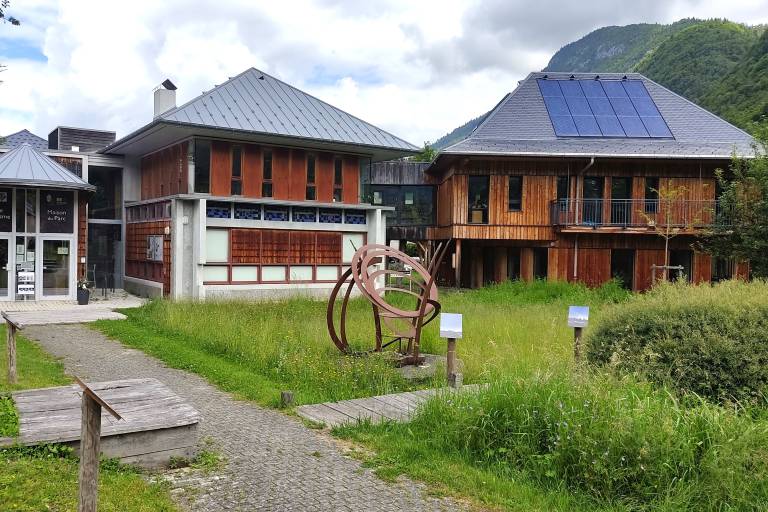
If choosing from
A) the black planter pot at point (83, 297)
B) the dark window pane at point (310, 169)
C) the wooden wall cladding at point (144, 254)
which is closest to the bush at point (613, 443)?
the wooden wall cladding at point (144, 254)

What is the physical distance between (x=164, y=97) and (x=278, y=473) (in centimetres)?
2427

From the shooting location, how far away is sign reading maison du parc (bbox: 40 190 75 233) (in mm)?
21281

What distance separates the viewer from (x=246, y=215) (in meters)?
21.6

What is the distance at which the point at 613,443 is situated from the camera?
17.6 ft

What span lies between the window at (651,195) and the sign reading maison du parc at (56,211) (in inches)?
849

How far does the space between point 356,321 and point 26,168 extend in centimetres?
1343

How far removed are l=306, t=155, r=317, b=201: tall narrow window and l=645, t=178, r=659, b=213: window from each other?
43.3 feet

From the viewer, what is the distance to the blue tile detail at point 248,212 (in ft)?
70.3

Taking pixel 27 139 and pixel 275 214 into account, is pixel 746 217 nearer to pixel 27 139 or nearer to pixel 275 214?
pixel 275 214

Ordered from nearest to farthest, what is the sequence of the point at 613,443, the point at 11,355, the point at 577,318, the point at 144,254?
1. the point at 613,443
2. the point at 11,355
3. the point at 577,318
4. the point at 144,254

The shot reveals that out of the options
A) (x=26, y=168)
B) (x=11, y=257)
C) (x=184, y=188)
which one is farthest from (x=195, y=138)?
(x=11, y=257)

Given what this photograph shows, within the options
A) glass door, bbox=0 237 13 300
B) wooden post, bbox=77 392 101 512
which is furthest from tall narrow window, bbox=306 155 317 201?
wooden post, bbox=77 392 101 512

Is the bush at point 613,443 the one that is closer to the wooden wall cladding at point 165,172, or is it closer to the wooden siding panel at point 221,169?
the wooden siding panel at point 221,169

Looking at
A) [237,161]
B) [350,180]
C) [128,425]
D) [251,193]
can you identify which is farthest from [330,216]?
[128,425]
